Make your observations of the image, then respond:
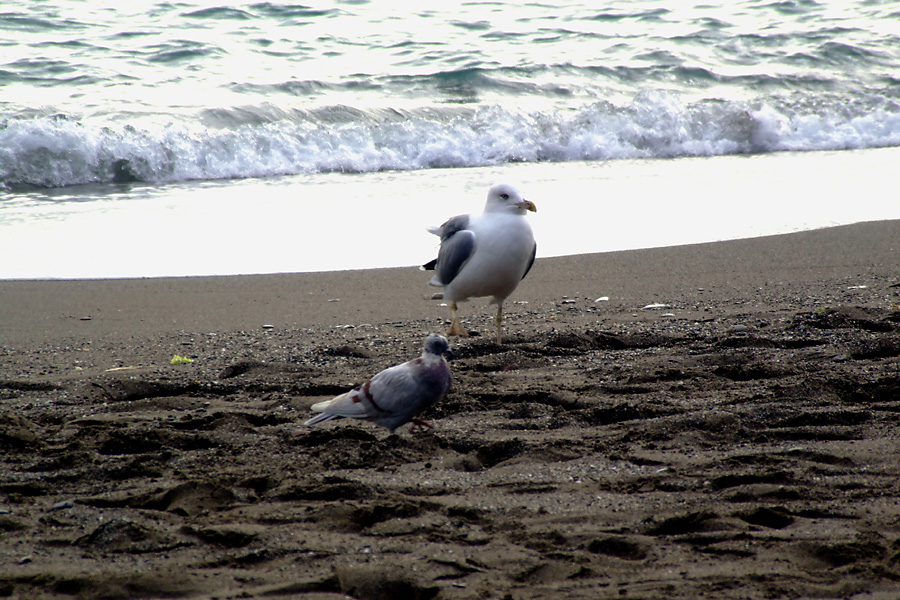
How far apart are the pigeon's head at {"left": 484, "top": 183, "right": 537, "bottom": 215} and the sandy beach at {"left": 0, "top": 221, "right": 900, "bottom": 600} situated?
0.79 meters

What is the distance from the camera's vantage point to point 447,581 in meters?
2.41

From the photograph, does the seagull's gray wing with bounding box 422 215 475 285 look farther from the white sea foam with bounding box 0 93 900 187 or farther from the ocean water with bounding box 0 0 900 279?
the white sea foam with bounding box 0 93 900 187

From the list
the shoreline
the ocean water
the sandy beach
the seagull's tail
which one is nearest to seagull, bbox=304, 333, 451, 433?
the seagull's tail

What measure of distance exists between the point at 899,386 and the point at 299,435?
270 cm

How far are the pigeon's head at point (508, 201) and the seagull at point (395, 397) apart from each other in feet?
6.79

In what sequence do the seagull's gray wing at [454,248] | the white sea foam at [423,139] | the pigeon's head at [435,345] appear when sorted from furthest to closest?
1. the white sea foam at [423,139]
2. the seagull's gray wing at [454,248]
3. the pigeon's head at [435,345]

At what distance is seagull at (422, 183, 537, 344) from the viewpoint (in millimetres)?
5496

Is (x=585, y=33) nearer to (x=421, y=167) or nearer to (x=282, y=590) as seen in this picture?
(x=421, y=167)

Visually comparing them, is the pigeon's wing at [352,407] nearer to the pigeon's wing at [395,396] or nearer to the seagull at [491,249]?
the pigeon's wing at [395,396]

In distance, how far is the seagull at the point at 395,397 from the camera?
3.58m

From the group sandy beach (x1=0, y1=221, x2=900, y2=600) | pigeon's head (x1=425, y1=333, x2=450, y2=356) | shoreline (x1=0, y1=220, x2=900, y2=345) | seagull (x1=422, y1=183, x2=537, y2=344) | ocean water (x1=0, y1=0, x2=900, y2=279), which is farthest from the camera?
ocean water (x1=0, y1=0, x2=900, y2=279)

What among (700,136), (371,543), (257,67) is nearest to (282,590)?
(371,543)

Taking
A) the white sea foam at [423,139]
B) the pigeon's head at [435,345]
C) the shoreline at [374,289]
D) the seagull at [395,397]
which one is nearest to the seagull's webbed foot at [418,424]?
the seagull at [395,397]

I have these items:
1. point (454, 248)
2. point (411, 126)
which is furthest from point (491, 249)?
point (411, 126)
